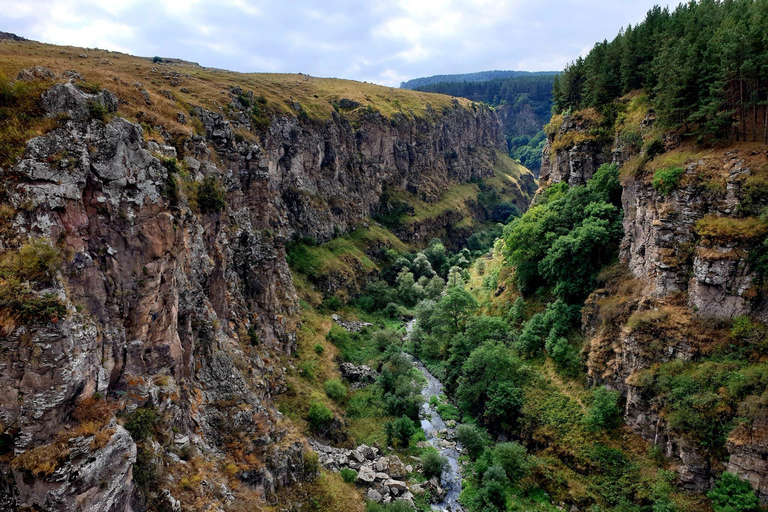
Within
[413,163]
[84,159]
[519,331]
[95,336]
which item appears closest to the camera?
[95,336]

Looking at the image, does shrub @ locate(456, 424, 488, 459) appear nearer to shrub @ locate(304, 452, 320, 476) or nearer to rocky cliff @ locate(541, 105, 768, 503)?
rocky cliff @ locate(541, 105, 768, 503)

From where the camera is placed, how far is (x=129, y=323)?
2084 centimetres

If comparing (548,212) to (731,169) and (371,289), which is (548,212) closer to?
(731,169)

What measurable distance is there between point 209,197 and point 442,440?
3194 cm

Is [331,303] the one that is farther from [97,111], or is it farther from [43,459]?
[43,459]

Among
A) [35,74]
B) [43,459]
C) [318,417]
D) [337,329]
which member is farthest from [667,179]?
[35,74]

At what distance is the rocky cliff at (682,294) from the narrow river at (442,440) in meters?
15.3

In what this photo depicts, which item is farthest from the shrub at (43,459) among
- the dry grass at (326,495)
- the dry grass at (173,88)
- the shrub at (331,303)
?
the shrub at (331,303)

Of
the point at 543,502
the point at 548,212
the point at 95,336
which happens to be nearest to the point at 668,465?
the point at 543,502

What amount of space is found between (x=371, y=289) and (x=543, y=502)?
43.4 meters

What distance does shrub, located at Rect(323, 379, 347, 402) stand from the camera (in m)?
42.5

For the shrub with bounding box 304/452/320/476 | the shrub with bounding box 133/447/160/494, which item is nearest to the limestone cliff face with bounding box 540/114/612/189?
the shrub with bounding box 304/452/320/476

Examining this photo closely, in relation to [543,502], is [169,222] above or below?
above

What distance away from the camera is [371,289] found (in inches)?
2788
